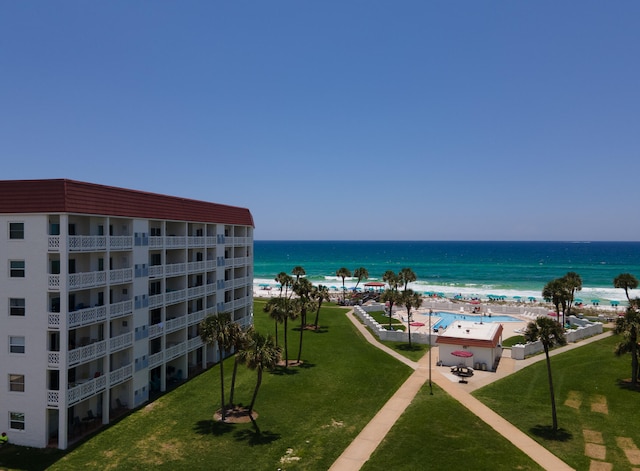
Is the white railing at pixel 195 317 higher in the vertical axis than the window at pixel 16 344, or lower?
lower

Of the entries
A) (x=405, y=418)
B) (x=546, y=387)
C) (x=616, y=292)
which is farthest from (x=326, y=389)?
(x=616, y=292)

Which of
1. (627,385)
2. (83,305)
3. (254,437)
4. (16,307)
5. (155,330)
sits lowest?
(254,437)

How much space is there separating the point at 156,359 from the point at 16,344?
1172 cm

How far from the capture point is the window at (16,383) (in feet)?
98.0

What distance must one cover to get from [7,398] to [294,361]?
27136 millimetres

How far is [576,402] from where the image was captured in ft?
122

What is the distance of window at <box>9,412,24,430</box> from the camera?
29.9 metres

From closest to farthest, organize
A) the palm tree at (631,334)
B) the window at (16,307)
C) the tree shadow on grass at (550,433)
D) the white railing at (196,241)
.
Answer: the window at (16,307), the tree shadow on grass at (550,433), the palm tree at (631,334), the white railing at (196,241)

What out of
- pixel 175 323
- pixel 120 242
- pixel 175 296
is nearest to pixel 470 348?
pixel 175 323

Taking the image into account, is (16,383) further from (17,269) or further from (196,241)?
(196,241)

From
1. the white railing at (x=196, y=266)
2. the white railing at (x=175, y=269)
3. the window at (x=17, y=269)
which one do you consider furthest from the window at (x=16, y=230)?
the white railing at (x=196, y=266)

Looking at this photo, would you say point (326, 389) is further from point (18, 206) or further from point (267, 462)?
point (18, 206)

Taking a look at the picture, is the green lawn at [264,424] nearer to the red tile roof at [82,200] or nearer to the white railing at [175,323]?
the white railing at [175,323]

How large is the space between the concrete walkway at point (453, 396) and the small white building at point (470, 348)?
1.44m
